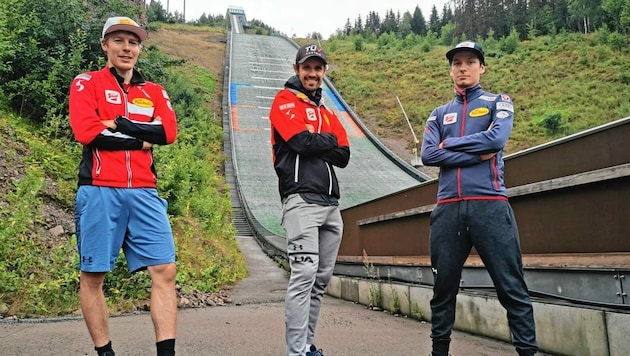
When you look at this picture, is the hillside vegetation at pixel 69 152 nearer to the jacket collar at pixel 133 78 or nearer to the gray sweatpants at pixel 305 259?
the jacket collar at pixel 133 78

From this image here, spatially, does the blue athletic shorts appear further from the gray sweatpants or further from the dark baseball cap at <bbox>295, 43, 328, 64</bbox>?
the dark baseball cap at <bbox>295, 43, 328, 64</bbox>

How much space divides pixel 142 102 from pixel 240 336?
7.70 ft

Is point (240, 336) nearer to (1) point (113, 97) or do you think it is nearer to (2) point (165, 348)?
(2) point (165, 348)

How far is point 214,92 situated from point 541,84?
880 inches

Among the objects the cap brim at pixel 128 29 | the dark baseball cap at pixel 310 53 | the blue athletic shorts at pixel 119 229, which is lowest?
the blue athletic shorts at pixel 119 229

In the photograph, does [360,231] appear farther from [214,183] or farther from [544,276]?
[214,183]

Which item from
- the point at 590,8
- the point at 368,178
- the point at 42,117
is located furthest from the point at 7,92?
the point at 590,8

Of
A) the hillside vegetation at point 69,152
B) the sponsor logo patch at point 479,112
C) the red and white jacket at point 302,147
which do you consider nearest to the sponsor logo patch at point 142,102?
the red and white jacket at point 302,147

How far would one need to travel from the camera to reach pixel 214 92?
112 feet

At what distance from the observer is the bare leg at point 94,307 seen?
2676mm

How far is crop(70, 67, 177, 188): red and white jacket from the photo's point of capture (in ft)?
8.96

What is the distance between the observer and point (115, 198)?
2721 mm

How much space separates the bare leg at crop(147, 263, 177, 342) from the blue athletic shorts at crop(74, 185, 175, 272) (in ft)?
0.19

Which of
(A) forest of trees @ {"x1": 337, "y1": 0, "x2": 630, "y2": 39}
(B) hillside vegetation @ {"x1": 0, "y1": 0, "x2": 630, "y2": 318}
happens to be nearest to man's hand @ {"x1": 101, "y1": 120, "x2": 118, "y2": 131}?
(B) hillside vegetation @ {"x1": 0, "y1": 0, "x2": 630, "y2": 318}
